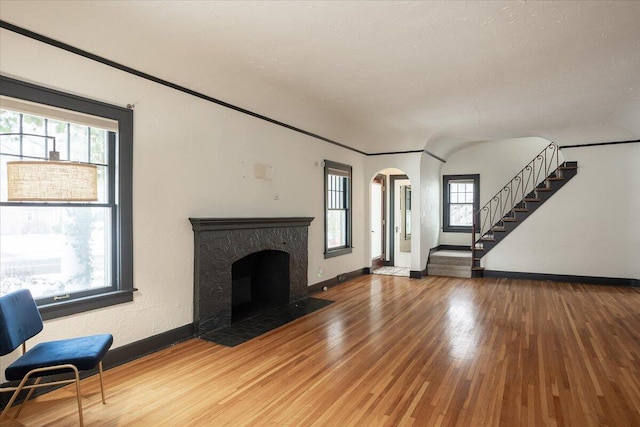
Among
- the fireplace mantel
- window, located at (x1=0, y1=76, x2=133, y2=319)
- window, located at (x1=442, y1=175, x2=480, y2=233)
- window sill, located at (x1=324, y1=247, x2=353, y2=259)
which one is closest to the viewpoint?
window, located at (x1=0, y1=76, x2=133, y2=319)

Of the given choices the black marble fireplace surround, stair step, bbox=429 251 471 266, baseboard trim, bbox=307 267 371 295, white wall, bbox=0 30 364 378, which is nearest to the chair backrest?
white wall, bbox=0 30 364 378

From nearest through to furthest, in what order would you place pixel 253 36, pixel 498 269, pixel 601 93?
pixel 253 36 → pixel 601 93 → pixel 498 269

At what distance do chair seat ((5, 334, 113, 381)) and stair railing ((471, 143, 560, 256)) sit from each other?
7712 millimetres

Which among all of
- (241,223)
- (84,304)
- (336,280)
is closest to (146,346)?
(84,304)

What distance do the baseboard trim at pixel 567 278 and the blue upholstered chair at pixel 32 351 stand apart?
7940mm

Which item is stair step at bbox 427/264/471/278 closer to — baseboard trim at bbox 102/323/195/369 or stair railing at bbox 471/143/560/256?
stair railing at bbox 471/143/560/256

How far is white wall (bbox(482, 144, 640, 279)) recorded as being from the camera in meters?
7.30

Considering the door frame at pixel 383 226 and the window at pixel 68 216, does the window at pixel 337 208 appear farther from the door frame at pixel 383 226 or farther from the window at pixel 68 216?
the window at pixel 68 216

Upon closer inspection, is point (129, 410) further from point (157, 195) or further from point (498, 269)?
point (498, 269)

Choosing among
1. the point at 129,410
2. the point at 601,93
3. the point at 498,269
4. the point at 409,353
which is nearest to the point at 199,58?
the point at 129,410

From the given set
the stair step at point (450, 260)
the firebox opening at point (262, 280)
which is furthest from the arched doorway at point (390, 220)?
the firebox opening at point (262, 280)

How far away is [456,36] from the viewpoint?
139 inches

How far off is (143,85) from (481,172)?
8.44 metres

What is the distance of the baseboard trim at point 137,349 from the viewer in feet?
9.60
